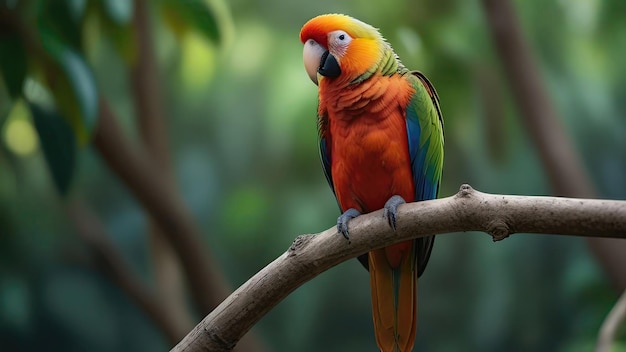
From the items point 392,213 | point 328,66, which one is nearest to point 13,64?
point 328,66

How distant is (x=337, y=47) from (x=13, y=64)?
1267 mm

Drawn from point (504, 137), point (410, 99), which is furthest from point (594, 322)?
point (410, 99)

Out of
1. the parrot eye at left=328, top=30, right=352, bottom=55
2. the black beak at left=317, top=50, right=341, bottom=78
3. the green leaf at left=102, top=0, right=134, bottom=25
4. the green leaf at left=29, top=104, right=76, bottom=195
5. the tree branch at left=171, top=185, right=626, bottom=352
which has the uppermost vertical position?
A: the green leaf at left=102, top=0, right=134, bottom=25

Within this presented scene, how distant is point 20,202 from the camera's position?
3068 mm

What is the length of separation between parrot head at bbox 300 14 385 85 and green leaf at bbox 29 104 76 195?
3.69ft

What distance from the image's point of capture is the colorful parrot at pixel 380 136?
4.11ft

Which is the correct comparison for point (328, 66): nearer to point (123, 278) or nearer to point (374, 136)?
point (374, 136)

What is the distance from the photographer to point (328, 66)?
49.1 inches

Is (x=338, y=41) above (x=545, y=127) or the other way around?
above

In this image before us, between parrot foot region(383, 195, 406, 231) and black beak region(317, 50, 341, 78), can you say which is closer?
parrot foot region(383, 195, 406, 231)

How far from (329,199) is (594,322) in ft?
3.93

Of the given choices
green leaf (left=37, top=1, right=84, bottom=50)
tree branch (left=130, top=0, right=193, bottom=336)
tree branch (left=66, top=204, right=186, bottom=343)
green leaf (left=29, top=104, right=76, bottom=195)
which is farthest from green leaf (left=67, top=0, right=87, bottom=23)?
tree branch (left=66, top=204, right=186, bottom=343)

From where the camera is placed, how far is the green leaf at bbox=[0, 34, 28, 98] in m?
2.08

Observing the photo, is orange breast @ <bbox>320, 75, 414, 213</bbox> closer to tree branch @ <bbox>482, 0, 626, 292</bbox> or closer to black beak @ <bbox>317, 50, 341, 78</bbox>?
black beak @ <bbox>317, 50, 341, 78</bbox>
